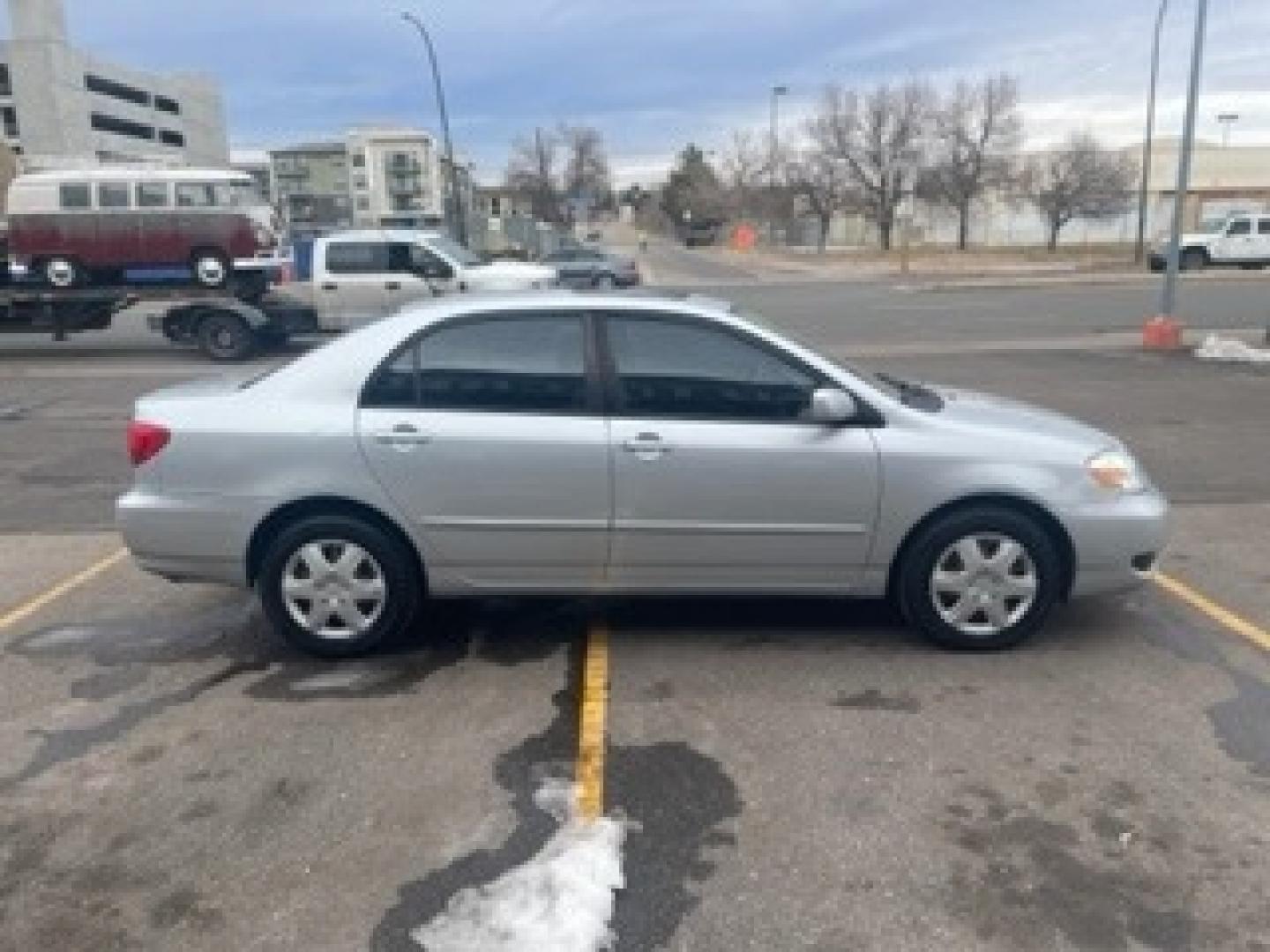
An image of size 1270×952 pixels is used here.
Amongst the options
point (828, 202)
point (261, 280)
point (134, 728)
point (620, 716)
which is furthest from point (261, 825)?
point (828, 202)

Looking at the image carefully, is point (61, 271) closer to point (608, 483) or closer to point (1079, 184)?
point (608, 483)

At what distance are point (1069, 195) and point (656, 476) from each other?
62356 millimetres

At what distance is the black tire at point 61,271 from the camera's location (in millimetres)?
19359

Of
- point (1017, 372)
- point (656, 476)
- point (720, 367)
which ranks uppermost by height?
point (720, 367)

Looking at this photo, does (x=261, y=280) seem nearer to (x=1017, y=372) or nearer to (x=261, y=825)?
(x=1017, y=372)

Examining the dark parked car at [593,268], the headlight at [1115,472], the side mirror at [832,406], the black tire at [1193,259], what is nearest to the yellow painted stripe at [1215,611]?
the headlight at [1115,472]

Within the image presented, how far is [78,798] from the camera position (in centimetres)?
356

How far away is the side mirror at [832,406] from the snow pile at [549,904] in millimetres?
1900

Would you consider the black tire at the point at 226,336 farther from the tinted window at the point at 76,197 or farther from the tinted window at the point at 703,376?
the tinted window at the point at 703,376

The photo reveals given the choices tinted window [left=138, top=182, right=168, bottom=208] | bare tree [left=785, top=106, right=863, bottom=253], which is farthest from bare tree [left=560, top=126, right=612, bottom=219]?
tinted window [left=138, top=182, right=168, bottom=208]

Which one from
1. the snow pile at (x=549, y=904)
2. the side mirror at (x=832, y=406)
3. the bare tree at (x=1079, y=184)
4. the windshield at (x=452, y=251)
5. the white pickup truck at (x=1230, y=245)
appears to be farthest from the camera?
the bare tree at (x=1079, y=184)

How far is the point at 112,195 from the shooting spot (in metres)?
19.6

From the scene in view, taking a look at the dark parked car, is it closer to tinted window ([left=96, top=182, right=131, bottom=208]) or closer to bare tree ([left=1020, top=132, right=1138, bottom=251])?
tinted window ([left=96, top=182, right=131, bottom=208])

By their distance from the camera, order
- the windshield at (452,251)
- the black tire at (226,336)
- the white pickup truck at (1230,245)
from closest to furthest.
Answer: the black tire at (226,336) → the windshield at (452,251) → the white pickup truck at (1230,245)
